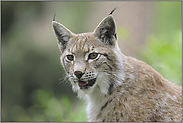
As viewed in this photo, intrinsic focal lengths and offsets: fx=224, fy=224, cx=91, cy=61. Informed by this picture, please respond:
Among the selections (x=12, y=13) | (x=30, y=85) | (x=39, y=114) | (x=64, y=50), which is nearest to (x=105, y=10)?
(x=12, y=13)

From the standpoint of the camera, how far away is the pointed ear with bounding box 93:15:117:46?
3641mm

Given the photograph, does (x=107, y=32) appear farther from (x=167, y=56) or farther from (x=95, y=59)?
(x=167, y=56)

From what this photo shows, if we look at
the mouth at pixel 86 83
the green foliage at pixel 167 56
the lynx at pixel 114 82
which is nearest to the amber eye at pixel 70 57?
the lynx at pixel 114 82

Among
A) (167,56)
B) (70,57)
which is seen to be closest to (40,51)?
(167,56)

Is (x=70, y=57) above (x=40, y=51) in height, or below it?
below

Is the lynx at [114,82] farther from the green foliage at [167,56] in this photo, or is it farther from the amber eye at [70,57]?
the green foliage at [167,56]

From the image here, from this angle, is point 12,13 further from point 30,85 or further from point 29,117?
point 29,117

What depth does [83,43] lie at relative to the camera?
3.81 m

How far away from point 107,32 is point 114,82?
0.85 m

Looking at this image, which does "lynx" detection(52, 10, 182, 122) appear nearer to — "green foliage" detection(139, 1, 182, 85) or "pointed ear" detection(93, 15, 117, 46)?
"pointed ear" detection(93, 15, 117, 46)

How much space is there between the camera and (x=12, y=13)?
31.7 feet

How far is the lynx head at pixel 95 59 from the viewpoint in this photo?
3.56m

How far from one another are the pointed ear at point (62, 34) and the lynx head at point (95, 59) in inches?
1.3

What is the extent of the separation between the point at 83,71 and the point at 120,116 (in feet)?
3.27
